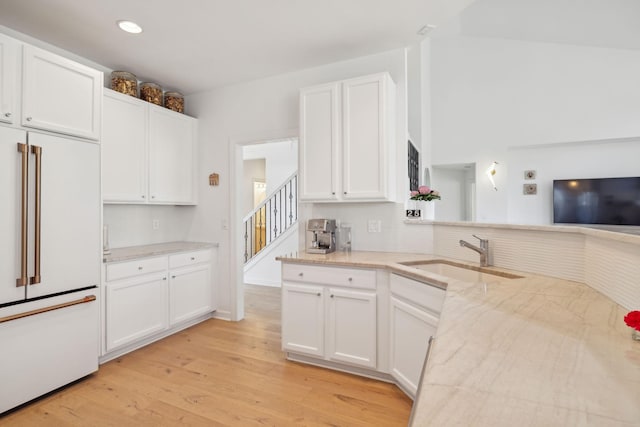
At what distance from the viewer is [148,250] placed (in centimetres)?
325

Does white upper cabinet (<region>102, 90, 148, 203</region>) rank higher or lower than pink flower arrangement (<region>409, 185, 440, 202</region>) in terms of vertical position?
higher

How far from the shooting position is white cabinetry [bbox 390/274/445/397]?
1944 mm

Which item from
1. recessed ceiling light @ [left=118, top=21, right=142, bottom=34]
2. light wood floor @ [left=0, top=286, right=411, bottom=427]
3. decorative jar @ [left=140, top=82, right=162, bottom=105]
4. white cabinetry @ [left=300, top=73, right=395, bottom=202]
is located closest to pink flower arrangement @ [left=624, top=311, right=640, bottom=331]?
light wood floor @ [left=0, top=286, right=411, bottom=427]

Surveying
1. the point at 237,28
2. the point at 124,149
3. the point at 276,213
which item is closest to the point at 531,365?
the point at 237,28

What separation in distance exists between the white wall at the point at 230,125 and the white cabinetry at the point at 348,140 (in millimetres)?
438

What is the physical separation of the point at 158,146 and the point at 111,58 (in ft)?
2.95

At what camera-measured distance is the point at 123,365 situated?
8.86 ft

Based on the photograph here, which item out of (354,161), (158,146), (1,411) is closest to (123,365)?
(1,411)

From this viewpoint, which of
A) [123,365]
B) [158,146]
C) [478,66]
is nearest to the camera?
[123,365]

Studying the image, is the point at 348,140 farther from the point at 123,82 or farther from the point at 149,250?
the point at 123,82

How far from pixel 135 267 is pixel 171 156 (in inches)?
53.4

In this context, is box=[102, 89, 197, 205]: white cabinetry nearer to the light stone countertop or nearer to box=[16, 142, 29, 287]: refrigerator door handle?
box=[16, 142, 29, 287]: refrigerator door handle

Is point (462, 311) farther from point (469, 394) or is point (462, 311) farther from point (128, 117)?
point (128, 117)

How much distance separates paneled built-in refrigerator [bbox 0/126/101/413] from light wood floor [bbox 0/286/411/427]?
226 millimetres
